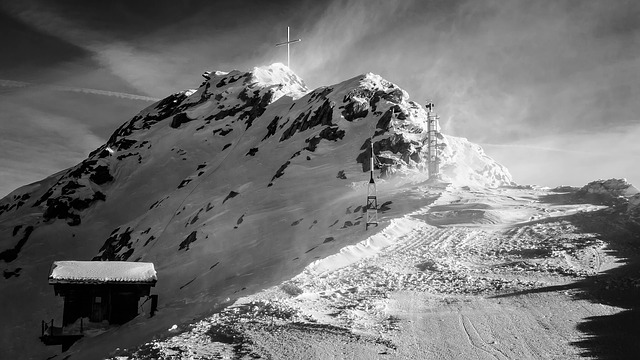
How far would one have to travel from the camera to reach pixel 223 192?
61781 millimetres

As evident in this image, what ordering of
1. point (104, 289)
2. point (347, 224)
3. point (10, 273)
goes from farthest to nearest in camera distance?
point (10, 273) → point (347, 224) → point (104, 289)

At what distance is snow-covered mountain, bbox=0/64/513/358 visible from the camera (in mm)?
36469

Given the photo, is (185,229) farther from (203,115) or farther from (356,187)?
→ (203,115)

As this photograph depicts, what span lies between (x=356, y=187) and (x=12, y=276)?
53.8 metres

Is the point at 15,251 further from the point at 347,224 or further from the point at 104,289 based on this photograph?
the point at 347,224

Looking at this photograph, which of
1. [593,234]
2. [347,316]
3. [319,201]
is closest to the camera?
[347,316]

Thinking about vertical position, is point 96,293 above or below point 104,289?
below

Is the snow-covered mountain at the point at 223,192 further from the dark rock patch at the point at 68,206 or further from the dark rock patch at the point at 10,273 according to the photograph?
the dark rock patch at the point at 10,273

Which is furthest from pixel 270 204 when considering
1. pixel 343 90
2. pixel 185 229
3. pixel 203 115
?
pixel 203 115

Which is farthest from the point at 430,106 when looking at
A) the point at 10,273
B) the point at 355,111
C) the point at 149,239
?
the point at 10,273

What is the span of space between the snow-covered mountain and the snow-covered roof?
2.02 metres

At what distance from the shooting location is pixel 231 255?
128 ft

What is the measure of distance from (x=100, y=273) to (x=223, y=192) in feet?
120

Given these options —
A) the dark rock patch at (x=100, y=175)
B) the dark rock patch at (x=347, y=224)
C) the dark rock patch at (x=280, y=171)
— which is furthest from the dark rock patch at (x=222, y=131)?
the dark rock patch at (x=347, y=224)
